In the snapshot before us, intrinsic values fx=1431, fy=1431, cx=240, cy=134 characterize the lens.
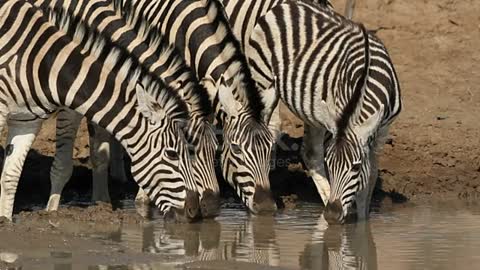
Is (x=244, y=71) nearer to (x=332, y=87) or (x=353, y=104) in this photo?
(x=332, y=87)

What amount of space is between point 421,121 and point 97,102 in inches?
196

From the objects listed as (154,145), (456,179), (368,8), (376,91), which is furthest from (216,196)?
(368,8)

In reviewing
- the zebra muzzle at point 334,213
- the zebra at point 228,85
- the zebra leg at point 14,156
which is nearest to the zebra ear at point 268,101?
the zebra at point 228,85

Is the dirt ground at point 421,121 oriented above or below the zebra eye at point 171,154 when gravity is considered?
above

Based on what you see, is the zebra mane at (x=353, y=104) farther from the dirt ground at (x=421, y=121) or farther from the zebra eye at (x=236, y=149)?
the dirt ground at (x=421, y=121)

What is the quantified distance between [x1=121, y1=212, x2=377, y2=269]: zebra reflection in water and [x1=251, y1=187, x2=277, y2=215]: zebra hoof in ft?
0.37

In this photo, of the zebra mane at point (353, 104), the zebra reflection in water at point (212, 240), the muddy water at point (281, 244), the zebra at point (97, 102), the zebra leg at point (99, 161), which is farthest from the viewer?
the zebra leg at point (99, 161)

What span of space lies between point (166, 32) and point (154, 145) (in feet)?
7.16

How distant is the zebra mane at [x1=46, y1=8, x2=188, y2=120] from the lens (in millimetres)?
12758

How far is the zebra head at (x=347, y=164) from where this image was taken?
12984mm

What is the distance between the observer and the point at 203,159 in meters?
13.3

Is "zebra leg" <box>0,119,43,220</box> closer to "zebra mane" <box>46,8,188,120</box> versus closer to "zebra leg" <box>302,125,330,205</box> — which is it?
"zebra mane" <box>46,8,188,120</box>

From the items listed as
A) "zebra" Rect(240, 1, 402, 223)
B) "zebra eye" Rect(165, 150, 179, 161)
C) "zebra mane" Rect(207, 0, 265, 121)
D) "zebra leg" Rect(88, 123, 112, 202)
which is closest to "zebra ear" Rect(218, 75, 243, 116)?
"zebra mane" Rect(207, 0, 265, 121)

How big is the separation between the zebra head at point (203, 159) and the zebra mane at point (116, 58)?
38 cm
